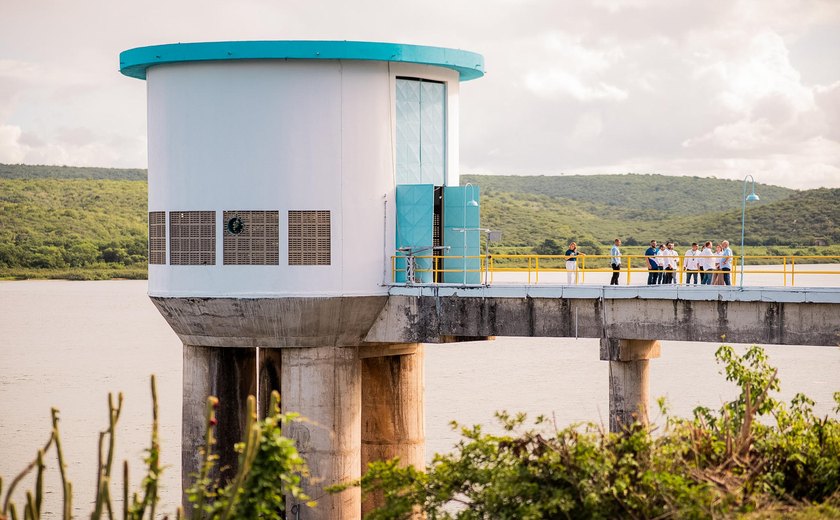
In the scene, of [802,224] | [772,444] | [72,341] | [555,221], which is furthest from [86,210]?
[772,444]

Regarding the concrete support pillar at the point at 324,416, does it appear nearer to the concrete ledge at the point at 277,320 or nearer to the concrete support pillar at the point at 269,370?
the concrete ledge at the point at 277,320

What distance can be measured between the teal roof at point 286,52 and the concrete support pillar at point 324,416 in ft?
19.3

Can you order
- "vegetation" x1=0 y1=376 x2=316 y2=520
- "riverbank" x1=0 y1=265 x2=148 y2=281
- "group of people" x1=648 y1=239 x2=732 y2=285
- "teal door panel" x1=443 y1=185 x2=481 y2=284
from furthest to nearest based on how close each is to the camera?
"riverbank" x1=0 y1=265 x2=148 y2=281 < "teal door panel" x1=443 y1=185 x2=481 y2=284 < "group of people" x1=648 y1=239 x2=732 y2=285 < "vegetation" x1=0 y1=376 x2=316 y2=520

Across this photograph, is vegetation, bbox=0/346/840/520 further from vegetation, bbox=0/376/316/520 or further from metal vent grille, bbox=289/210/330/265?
metal vent grille, bbox=289/210/330/265

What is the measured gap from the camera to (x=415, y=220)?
97.7ft

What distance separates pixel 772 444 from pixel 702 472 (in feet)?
8.82

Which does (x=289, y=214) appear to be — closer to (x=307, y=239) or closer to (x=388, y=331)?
(x=307, y=239)

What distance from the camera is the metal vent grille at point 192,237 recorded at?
29.1 metres

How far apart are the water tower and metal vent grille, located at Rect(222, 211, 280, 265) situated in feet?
0.08

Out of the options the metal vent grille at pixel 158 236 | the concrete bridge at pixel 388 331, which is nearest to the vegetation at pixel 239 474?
the concrete bridge at pixel 388 331

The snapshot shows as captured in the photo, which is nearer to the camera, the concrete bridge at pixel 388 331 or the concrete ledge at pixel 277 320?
the concrete bridge at pixel 388 331

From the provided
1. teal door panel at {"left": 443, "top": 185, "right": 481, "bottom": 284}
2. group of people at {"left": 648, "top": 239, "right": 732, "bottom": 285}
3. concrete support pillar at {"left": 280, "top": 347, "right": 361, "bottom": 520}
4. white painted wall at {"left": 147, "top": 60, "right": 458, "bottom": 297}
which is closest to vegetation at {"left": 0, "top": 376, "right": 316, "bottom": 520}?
concrete support pillar at {"left": 280, "top": 347, "right": 361, "bottom": 520}

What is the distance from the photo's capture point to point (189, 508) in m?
28.8

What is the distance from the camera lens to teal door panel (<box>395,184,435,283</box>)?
2978 cm
